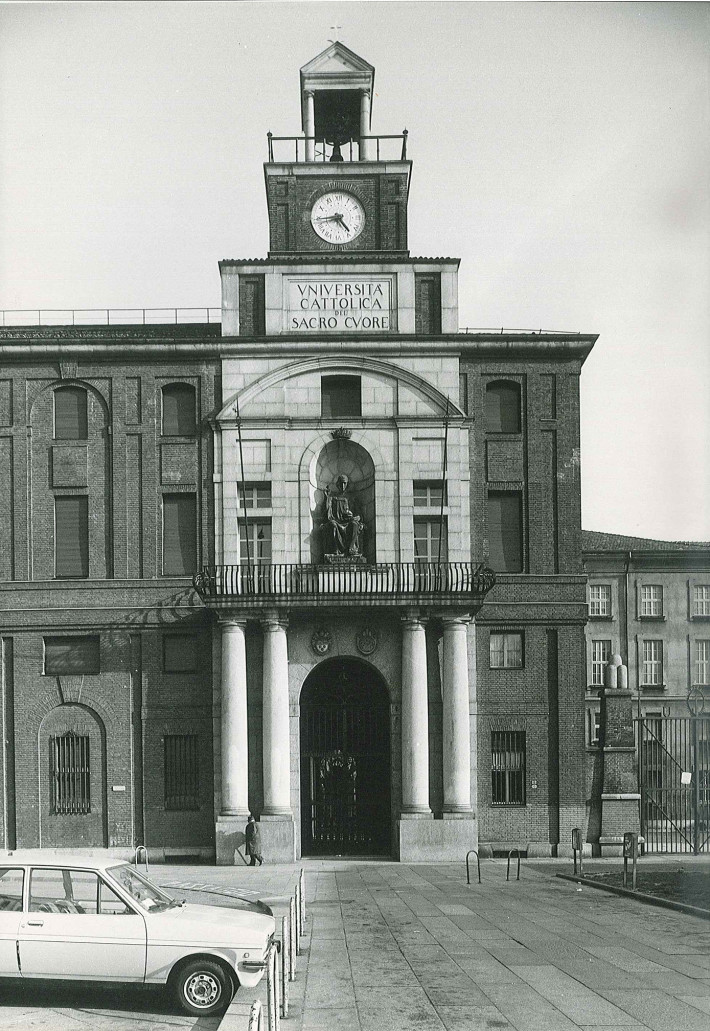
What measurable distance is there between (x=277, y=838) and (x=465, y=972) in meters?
16.9

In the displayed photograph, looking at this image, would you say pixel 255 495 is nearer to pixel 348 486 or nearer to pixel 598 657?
pixel 348 486

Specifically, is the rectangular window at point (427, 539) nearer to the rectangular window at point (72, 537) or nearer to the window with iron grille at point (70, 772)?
the rectangular window at point (72, 537)

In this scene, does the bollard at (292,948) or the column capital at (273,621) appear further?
the column capital at (273,621)

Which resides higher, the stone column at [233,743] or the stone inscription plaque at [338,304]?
the stone inscription plaque at [338,304]

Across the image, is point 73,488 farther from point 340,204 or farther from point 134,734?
point 340,204

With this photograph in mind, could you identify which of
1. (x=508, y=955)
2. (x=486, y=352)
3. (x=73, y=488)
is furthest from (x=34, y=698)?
(x=508, y=955)

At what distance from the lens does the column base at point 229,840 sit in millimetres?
31484

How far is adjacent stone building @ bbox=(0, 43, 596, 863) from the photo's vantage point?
3262 cm

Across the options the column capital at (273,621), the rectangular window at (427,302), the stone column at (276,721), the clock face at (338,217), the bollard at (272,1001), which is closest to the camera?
the bollard at (272,1001)

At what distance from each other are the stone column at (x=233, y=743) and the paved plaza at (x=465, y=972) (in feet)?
23.1

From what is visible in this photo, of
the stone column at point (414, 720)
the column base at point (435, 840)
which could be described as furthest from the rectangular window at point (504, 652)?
the column base at point (435, 840)

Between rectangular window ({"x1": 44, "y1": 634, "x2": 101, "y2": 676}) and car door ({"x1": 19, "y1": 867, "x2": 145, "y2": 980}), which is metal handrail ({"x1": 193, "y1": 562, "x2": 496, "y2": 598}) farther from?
car door ({"x1": 19, "y1": 867, "x2": 145, "y2": 980})

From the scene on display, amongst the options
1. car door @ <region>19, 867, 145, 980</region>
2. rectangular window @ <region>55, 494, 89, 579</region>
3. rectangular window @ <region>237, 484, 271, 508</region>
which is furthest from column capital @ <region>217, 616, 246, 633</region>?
car door @ <region>19, 867, 145, 980</region>

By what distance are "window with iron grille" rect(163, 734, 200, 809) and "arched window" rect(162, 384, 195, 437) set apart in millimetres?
8662
